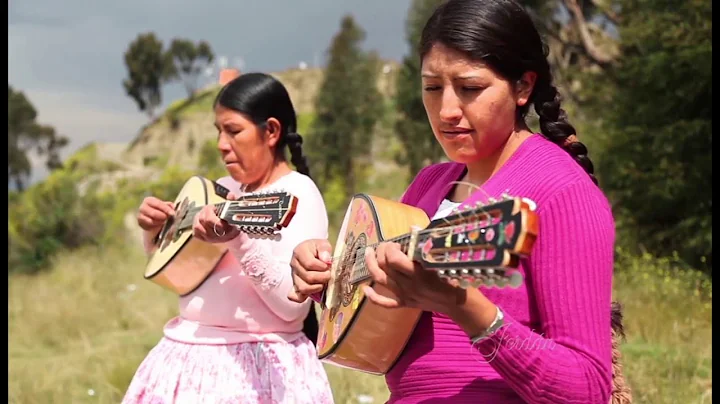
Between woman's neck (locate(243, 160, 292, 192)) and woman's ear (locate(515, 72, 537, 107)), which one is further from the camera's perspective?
woman's neck (locate(243, 160, 292, 192))

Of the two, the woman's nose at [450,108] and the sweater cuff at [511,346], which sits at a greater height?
the woman's nose at [450,108]

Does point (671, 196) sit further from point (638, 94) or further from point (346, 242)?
point (346, 242)

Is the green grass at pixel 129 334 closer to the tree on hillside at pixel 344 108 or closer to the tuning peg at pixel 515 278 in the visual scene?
the tuning peg at pixel 515 278

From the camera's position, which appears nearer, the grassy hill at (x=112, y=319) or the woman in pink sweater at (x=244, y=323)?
the woman in pink sweater at (x=244, y=323)

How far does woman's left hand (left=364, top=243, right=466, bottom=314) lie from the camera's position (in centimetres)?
121

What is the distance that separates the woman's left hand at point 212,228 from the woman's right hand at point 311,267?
45 cm

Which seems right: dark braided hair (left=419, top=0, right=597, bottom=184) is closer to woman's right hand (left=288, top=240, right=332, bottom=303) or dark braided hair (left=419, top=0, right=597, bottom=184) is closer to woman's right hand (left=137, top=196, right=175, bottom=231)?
woman's right hand (left=288, top=240, right=332, bottom=303)

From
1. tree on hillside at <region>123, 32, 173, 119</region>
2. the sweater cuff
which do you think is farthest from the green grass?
tree on hillside at <region>123, 32, 173, 119</region>

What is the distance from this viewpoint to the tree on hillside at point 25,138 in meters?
33.9

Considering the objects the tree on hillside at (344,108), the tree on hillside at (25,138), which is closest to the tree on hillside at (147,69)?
the tree on hillside at (25,138)

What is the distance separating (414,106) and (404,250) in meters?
11.6

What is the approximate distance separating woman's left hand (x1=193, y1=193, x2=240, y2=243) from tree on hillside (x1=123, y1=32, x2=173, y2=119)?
4451 cm

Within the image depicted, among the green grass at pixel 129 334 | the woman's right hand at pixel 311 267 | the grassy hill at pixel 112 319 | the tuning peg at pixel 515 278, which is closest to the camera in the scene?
the tuning peg at pixel 515 278

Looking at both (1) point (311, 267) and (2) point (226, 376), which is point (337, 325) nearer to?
(1) point (311, 267)
